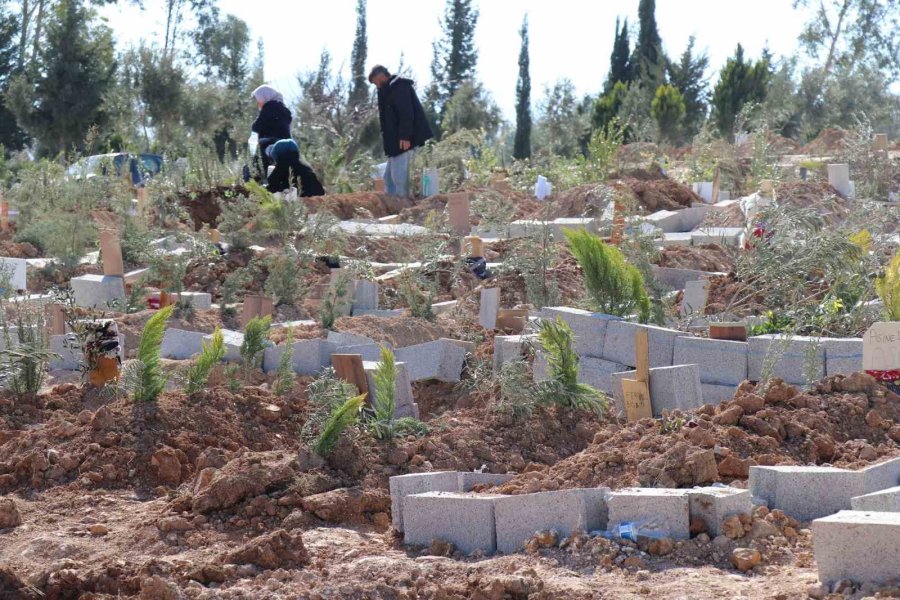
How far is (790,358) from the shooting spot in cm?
631

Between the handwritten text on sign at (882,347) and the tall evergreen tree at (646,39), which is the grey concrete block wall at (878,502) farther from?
the tall evergreen tree at (646,39)

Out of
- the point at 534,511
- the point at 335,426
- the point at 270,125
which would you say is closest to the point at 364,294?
the point at 335,426

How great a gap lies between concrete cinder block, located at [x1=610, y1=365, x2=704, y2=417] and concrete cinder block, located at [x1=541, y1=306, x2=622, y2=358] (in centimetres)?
82

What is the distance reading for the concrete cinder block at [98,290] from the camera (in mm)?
9000

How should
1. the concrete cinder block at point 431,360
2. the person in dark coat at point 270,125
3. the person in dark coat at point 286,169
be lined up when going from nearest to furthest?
1. the concrete cinder block at point 431,360
2. the person in dark coat at point 286,169
3. the person in dark coat at point 270,125

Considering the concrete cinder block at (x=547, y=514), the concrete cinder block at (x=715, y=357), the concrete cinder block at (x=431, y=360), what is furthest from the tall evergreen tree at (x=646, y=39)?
the concrete cinder block at (x=547, y=514)

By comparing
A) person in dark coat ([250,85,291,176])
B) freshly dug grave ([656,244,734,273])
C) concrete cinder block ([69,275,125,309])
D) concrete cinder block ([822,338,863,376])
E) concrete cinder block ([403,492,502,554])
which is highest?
person in dark coat ([250,85,291,176])

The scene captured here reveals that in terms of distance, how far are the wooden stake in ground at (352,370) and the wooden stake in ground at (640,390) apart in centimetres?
130

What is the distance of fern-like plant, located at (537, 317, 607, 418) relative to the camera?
5.90 meters

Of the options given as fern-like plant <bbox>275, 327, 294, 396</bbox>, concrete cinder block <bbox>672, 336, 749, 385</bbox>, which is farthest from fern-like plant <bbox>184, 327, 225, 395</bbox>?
concrete cinder block <bbox>672, 336, 749, 385</bbox>

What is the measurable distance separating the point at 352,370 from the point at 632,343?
146 centimetres

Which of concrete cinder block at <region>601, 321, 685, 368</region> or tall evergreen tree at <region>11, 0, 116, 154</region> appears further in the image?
tall evergreen tree at <region>11, 0, 116, 154</region>

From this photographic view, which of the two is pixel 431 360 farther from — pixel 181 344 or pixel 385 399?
pixel 181 344

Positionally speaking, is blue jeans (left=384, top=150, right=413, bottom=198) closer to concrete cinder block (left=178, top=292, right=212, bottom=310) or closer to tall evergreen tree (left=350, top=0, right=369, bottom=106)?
concrete cinder block (left=178, top=292, right=212, bottom=310)
